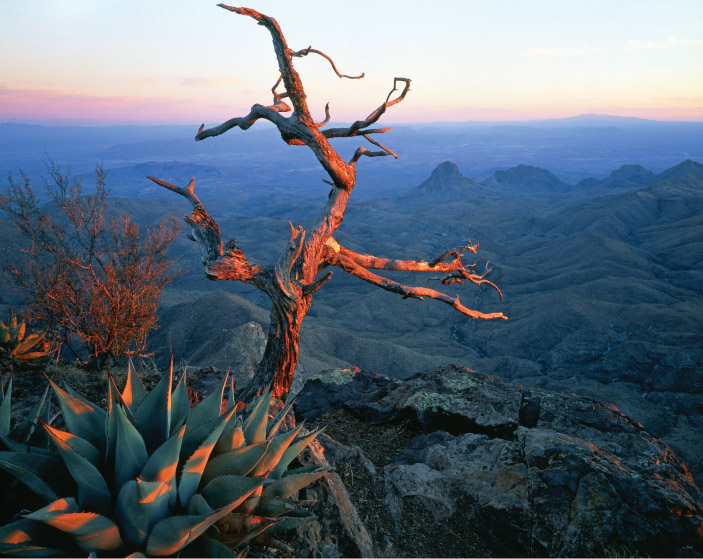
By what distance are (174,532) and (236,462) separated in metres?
0.38

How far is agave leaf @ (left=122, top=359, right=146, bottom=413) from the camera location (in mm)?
2184

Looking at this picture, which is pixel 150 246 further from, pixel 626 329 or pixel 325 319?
pixel 626 329

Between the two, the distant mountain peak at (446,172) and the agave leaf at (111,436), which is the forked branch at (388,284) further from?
the distant mountain peak at (446,172)

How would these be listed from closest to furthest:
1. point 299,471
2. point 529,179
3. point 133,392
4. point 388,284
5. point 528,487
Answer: point 133,392
point 299,471
point 528,487
point 388,284
point 529,179

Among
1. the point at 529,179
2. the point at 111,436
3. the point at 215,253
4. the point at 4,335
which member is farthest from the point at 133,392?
the point at 529,179

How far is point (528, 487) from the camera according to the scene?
376 cm

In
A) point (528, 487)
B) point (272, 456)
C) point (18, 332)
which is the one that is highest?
point (272, 456)

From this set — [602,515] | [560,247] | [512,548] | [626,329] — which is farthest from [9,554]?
[560,247]

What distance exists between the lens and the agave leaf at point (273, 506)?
6.59ft

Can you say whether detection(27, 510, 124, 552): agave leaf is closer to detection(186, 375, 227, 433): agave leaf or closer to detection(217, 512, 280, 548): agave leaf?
detection(217, 512, 280, 548): agave leaf

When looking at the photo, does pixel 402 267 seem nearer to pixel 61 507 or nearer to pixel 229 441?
pixel 229 441

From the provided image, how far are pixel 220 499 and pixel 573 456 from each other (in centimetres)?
349

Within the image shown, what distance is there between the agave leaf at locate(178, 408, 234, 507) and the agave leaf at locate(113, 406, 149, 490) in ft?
0.65

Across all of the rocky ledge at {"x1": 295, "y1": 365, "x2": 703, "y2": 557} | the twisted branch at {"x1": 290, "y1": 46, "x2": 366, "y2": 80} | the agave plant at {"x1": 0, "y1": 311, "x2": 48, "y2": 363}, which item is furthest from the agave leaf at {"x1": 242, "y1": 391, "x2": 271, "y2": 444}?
the agave plant at {"x1": 0, "y1": 311, "x2": 48, "y2": 363}
